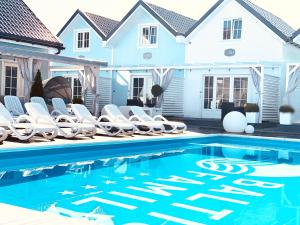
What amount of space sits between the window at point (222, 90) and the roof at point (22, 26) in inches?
303

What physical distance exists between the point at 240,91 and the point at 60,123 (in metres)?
11.2

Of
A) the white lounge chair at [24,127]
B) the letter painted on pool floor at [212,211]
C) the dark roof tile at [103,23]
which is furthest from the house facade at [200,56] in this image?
the letter painted on pool floor at [212,211]

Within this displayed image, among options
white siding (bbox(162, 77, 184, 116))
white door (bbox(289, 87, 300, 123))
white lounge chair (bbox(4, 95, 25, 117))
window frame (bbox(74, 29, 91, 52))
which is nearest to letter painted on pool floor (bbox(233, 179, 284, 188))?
white lounge chair (bbox(4, 95, 25, 117))

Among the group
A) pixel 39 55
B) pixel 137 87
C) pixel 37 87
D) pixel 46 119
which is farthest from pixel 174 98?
pixel 46 119

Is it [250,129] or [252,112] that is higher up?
[252,112]

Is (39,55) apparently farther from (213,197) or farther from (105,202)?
(213,197)

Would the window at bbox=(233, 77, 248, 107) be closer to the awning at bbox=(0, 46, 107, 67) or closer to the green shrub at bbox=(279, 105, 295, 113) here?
the green shrub at bbox=(279, 105, 295, 113)

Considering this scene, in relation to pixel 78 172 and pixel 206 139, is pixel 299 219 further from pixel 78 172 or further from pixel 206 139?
pixel 206 139

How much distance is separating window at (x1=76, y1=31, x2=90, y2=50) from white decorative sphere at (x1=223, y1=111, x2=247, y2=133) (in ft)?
42.9

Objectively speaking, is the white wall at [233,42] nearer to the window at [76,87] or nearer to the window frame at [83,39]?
the window at [76,87]

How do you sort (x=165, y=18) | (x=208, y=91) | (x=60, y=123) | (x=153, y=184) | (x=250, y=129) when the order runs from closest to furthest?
(x=153, y=184) < (x=60, y=123) < (x=250, y=129) < (x=208, y=91) < (x=165, y=18)

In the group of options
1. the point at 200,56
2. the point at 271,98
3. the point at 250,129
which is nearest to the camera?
the point at 250,129

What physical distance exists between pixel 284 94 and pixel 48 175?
543 inches

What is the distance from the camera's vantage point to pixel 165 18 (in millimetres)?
23016
